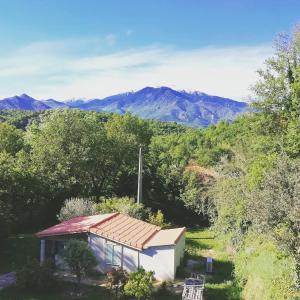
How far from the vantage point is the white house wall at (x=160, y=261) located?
19.5 meters

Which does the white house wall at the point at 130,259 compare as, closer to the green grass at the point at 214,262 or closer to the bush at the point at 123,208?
the green grass at the point at 214,262

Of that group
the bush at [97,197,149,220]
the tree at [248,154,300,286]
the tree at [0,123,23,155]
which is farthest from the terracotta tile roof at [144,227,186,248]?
the tree at [0,123,23,155]

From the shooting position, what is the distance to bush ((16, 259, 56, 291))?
1791 centimetres

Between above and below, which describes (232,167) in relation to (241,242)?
above

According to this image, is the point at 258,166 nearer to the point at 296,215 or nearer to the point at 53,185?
the point at 296,215

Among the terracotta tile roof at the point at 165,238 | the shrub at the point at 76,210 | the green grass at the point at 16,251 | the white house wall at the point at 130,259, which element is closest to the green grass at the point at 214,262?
the terracotta tile roof at the point at 165,238

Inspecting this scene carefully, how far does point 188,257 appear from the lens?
2389cm

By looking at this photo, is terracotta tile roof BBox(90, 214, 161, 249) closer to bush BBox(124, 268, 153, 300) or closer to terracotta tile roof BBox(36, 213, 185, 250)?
terracotta tile roof BBox(36, 213, 185, 250)

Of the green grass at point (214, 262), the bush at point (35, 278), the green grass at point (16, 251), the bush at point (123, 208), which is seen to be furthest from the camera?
the bush at point (123, 208)

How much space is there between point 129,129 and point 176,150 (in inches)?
307

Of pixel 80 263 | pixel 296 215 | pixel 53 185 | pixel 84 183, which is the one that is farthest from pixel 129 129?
pixel 296 215

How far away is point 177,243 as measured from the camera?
795 inches

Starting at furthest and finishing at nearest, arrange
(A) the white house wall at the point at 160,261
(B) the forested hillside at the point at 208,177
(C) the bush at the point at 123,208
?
(C) the bush at the point at 123,208 < (A) the white house wall at the point at 160,261 < (B) the forested hillside at the point at 208,177

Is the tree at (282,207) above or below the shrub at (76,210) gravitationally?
above
